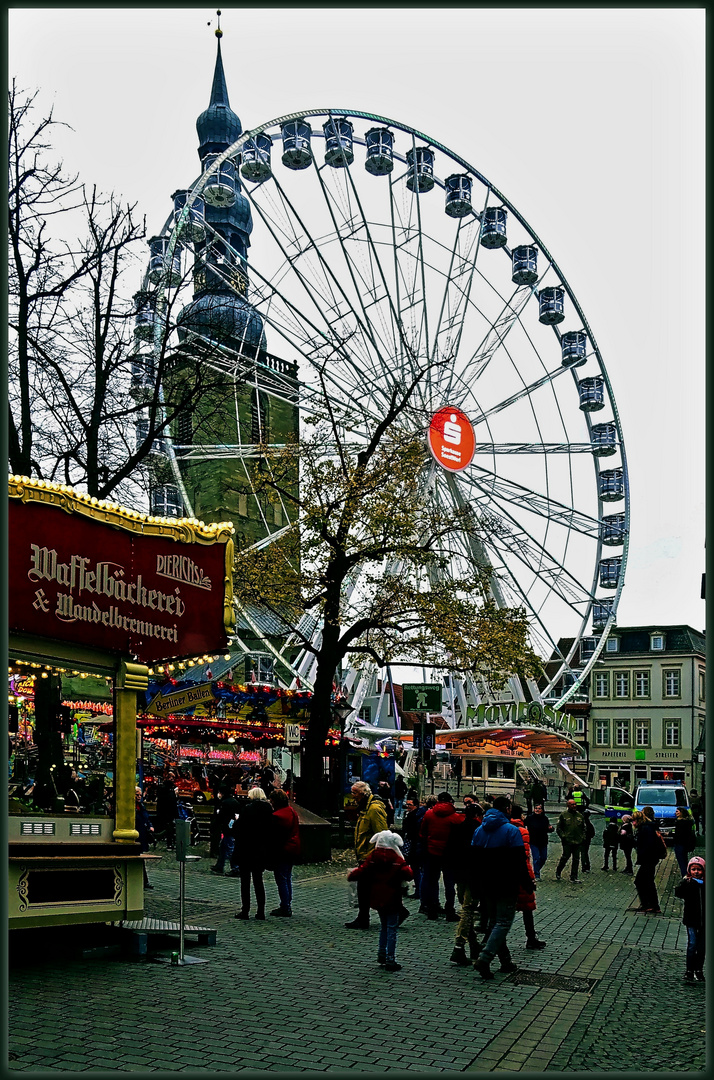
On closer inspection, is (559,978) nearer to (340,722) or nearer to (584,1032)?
(584,1032)

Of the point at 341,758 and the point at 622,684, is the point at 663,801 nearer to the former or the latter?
the point at 341,758

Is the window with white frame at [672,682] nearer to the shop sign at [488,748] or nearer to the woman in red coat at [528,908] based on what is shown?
the shop sign at [488,748]

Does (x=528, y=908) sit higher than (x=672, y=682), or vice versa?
(x=672, y=682)

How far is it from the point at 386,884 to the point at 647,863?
7.23m

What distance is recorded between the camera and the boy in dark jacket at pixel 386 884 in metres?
11.1

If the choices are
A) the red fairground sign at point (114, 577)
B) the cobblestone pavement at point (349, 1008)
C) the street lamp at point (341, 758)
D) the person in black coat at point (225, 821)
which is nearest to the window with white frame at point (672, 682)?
the street lamp at point (341, 758)

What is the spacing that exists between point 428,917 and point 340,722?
1529cm

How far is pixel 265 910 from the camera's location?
49.6ft

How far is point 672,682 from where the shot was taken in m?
76.1

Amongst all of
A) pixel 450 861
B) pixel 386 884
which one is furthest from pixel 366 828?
pixel 386 884

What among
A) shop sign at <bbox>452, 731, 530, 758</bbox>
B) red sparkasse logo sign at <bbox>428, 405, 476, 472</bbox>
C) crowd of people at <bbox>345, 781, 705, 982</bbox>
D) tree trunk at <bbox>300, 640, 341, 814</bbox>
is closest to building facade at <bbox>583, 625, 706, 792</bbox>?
shop sign at <bbox>452, 731, 530, 758</bbox>

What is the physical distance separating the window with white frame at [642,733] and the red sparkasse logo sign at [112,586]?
67.8 metres

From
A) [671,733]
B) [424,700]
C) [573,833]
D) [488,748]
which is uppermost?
[424,700]

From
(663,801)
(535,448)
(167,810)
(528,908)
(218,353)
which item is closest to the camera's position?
(528,908)
